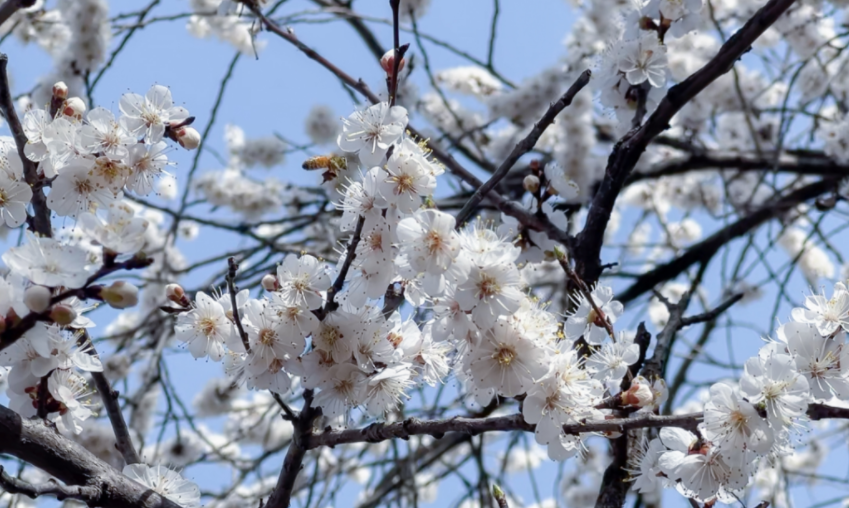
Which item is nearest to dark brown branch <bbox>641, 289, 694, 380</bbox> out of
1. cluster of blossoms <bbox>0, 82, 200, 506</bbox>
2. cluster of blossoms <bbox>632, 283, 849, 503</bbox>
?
cluster of blossoms <bbox>632, 283, 849, 503</bbox>

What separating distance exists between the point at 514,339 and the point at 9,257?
2.52 feet

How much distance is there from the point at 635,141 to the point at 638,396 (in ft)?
3.01

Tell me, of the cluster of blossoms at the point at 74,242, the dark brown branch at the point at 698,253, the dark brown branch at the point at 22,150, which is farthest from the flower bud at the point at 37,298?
the dark brown branch at the point at 698,253

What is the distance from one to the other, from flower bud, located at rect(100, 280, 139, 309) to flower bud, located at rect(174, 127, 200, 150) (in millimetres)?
565

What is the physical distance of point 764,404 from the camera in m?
1.29

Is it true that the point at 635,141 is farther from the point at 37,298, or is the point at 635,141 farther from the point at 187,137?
the point at 37,298

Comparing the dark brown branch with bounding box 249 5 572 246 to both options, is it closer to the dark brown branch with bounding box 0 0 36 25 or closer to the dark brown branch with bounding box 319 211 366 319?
the dark brown branch with bounding box 319 211 366 319

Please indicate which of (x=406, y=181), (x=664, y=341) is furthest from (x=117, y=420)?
(x=664, y=341)

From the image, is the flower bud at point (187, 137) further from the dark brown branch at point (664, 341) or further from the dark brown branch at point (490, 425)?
the dark brown branch at point (664, 341)

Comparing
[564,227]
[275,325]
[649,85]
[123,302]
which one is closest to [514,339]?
[275,325]

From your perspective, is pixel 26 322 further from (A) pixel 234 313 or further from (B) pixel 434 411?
(B) pixel 434 411

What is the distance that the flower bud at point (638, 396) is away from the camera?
1.37m

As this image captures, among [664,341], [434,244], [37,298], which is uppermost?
[664,341]

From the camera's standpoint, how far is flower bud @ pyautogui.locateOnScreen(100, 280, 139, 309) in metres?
1.10
